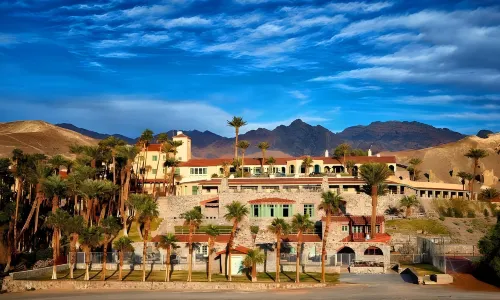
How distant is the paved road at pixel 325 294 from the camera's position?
4784cm

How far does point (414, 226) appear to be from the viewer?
75125 mm

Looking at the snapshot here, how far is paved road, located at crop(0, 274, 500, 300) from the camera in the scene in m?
47.8

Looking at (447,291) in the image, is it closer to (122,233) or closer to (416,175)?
(122,233)

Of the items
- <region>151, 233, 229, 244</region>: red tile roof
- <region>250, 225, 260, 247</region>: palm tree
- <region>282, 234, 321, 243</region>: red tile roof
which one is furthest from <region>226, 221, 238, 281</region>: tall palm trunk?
<region>250, 225, 260, 247</region>: palm tree

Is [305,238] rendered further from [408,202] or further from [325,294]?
[325,294]

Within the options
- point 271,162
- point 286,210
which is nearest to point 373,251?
point 286,210

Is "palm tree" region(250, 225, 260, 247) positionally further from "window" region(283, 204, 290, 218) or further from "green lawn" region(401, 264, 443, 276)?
"green lawn" region(401, 264, 443, 276)

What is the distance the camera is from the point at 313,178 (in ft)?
284

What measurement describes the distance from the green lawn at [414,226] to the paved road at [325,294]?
60.4ft

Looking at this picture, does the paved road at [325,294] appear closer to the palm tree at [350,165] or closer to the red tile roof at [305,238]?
the red tile roof at [305,238]

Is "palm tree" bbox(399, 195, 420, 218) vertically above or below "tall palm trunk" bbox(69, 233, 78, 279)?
above

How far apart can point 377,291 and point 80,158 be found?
45878mm

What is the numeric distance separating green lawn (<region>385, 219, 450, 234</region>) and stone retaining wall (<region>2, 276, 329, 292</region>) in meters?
23.0

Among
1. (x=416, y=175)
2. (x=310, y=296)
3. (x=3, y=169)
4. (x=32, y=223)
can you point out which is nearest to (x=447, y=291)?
(x=310, y=296)
